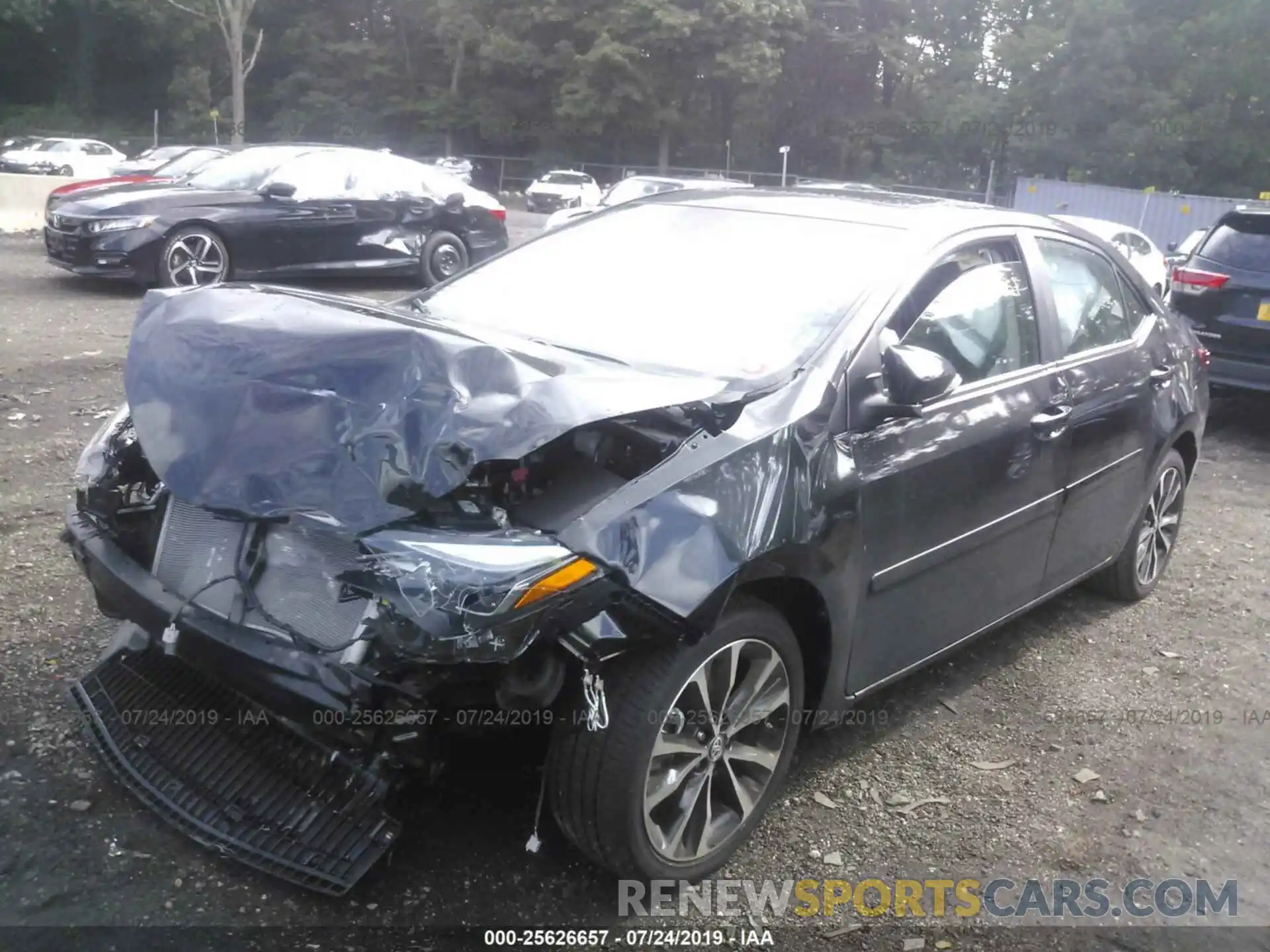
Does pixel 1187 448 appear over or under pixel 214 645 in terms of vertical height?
over

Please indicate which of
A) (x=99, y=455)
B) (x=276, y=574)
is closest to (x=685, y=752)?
(x=276, y=574)

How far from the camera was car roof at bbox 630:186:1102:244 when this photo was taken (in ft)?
12.9

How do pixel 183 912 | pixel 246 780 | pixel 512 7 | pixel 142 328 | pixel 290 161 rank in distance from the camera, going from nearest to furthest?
1. pixel 183 912
2. pixel 246 780
3. pixel 142 328
4. pixel 290 161
5. pixel 512 7

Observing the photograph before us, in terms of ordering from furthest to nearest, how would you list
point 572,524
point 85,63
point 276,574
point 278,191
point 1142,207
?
point 85,63, point 1142,207, point 278,191, point 276,574, point 572,524

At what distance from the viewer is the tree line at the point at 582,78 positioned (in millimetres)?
44969

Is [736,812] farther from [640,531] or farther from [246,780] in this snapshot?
[246,780]

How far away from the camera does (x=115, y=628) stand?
416 centimetres

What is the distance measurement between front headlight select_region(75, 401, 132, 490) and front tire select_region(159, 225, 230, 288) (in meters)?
7.90

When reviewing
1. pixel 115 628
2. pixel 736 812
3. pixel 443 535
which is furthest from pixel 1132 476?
pixel 115 628

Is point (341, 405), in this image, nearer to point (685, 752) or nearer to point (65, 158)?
point (685, 752)

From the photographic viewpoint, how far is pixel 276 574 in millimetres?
2922

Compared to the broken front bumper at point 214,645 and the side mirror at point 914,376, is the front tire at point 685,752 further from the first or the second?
the side mirror at point 914,376

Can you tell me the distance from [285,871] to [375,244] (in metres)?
10.2

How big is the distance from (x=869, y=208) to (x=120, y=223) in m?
8.77
